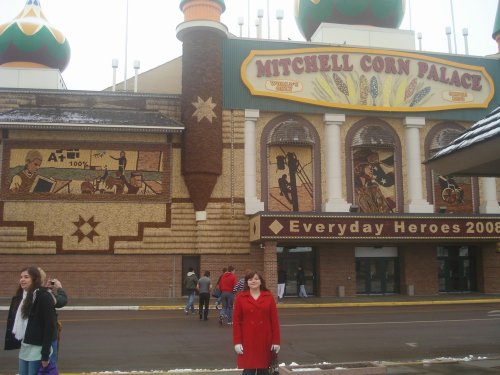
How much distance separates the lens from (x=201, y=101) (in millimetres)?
29969

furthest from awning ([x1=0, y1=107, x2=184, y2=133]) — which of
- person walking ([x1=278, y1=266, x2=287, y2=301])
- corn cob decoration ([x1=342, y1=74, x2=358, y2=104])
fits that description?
corn cob decoration ([x1=342, y1=74, x2=358, y2=104])

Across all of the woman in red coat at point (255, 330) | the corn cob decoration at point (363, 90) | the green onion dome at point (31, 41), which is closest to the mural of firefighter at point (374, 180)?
the corn cob decoration at point (363, 90)

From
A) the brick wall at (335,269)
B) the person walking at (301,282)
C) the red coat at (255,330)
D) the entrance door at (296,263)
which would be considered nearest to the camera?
the red coat at (255,330)

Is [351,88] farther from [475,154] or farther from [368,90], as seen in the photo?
[475,154]

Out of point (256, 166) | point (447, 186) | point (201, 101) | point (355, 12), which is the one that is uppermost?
point (355, 12)

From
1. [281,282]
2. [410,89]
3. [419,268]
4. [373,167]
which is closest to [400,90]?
[410,89]

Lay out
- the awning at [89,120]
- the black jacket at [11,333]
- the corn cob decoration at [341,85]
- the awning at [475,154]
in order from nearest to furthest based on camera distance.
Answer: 1. the black jacket at [11,333]
2. the awning at [475,154]
3. the awning at [89,120]
4. the corn cob decoration at [341,85]

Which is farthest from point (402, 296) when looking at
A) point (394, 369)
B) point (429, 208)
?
point (394, 369)

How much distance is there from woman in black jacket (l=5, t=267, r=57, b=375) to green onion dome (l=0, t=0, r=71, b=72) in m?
29.8

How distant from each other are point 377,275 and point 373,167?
6.15m

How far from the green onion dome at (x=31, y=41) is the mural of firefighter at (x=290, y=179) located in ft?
47.5

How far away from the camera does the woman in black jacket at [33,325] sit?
23.1ft

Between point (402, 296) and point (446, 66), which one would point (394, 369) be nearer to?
point (402, 296)

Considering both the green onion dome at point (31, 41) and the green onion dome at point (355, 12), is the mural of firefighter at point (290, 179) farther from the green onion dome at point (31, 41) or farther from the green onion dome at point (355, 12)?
the green onion dome at point (31, 41)
